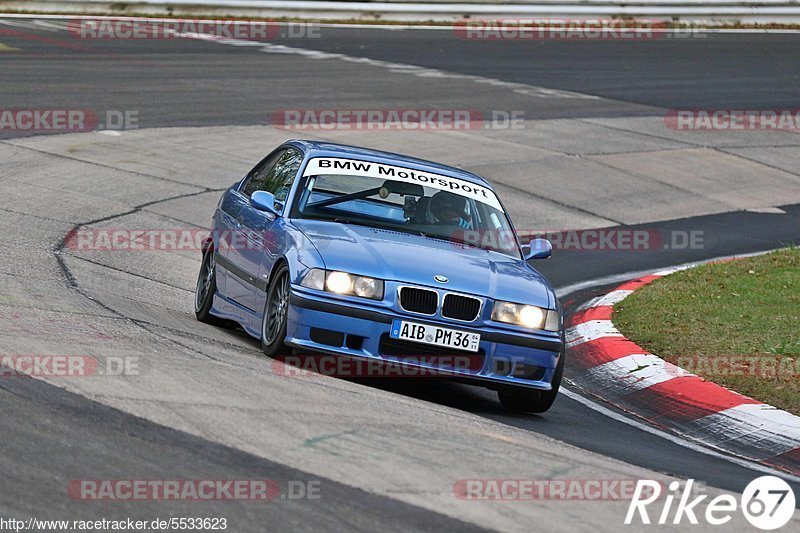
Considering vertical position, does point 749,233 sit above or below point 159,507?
below

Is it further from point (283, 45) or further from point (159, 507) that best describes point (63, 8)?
point (159, 507)

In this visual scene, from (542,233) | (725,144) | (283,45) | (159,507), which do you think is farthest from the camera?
(283,45)

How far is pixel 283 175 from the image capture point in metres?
9.70

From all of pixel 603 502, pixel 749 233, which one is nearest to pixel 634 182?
pixel 749 233

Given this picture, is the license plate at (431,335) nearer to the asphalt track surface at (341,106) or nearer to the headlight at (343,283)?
the headlight at (343,283)

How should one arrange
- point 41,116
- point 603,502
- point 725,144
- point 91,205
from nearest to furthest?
point 603,502
point 91,205
point 41,116
point 725,144

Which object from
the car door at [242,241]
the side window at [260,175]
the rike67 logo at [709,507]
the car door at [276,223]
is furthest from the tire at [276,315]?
the rike67 logo at [709,507]

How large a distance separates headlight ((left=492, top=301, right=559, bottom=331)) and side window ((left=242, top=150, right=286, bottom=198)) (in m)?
2.64

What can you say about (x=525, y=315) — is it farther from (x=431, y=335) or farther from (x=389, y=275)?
(x=389, y=275)

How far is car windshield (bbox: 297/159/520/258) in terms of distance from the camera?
9.04m

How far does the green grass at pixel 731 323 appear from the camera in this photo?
936 centimetres

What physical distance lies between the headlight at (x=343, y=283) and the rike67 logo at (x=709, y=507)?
217cm

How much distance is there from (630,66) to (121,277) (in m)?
18.9

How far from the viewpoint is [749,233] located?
16.9 meters
